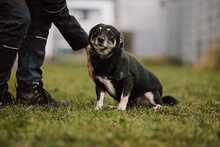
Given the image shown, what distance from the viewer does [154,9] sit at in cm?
2975

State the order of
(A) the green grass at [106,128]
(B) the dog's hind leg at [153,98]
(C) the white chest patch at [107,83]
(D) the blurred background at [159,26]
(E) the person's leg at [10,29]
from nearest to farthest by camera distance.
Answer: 1. (A) the green grass at [106,128]
2. (E) the person's leg at [10,29]
3. (C) the white chest patch at [107,83]
4. (B) the dog's hind leg at [153,98]
5. (D) the blurred background at [159,26]

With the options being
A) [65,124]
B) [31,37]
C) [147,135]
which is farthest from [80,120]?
[31,37]

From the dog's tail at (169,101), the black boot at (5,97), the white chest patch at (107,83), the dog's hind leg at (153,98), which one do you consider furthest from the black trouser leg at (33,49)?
the dog's tail at (169,101)

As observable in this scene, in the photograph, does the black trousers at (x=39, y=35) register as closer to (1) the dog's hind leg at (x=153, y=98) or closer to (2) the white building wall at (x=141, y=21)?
(1) the dog's hind leg at (x=153, y=98)

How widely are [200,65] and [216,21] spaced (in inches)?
114

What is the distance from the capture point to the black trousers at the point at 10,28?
14.0 ft

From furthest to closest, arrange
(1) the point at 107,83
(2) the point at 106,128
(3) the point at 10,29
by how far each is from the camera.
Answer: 1. (1) the point at 107,83
2. (3) the point at 10,29
3. (2) the point at 106,128

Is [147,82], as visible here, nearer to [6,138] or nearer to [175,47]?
[6,138]

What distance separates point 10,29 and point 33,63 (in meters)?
0.74

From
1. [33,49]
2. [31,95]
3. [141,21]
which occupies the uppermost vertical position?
[33,49]

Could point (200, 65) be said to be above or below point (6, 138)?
below

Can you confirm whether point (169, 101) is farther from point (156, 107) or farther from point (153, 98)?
point (156, 107)

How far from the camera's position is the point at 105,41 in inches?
183

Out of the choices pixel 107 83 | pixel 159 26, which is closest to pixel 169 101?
pixel 107 83
